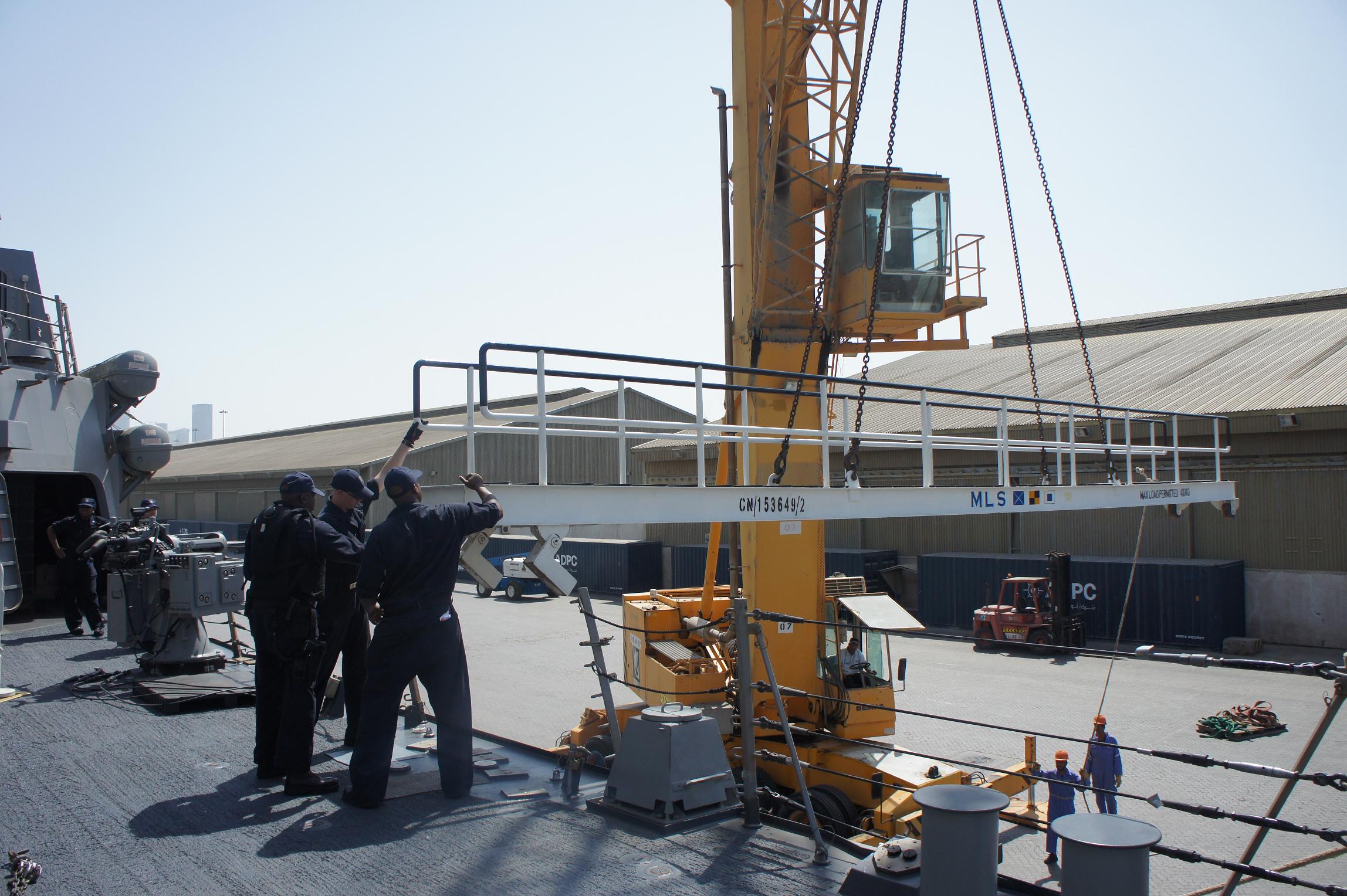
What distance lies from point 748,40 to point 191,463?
60993 mm

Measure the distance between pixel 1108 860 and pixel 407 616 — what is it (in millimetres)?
3650

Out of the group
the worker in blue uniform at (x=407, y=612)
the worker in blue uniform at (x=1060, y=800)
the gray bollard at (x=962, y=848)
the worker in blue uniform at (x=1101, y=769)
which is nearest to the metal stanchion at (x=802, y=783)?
the gray bollard at (x=962, y=848)

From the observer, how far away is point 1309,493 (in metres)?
19.4

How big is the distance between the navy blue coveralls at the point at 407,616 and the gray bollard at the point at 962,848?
8.92 feet

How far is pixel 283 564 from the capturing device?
594cm

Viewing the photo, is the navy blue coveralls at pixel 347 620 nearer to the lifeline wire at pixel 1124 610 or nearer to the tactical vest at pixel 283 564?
the tactical vest at pixel 283 564

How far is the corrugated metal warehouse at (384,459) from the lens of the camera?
36.8 m

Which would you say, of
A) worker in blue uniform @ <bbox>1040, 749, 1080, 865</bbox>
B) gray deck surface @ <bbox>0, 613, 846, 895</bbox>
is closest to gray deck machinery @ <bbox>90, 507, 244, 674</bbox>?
gray deck surface @ <bbox>0, 613, 846, 895</bbox>

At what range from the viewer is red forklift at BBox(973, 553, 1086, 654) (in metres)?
19.5

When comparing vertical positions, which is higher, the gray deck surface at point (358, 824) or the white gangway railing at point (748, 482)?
the white gangway railing at point (748, 482)

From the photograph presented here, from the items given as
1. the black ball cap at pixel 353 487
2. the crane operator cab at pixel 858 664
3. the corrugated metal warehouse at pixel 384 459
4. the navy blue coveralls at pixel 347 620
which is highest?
the corrugated metal warehouse at pixel 384 459

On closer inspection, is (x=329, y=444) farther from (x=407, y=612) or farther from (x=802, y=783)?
(x=802, y=783)

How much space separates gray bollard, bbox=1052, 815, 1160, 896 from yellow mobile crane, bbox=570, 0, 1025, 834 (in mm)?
4430

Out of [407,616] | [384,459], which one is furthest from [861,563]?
[407,616]
